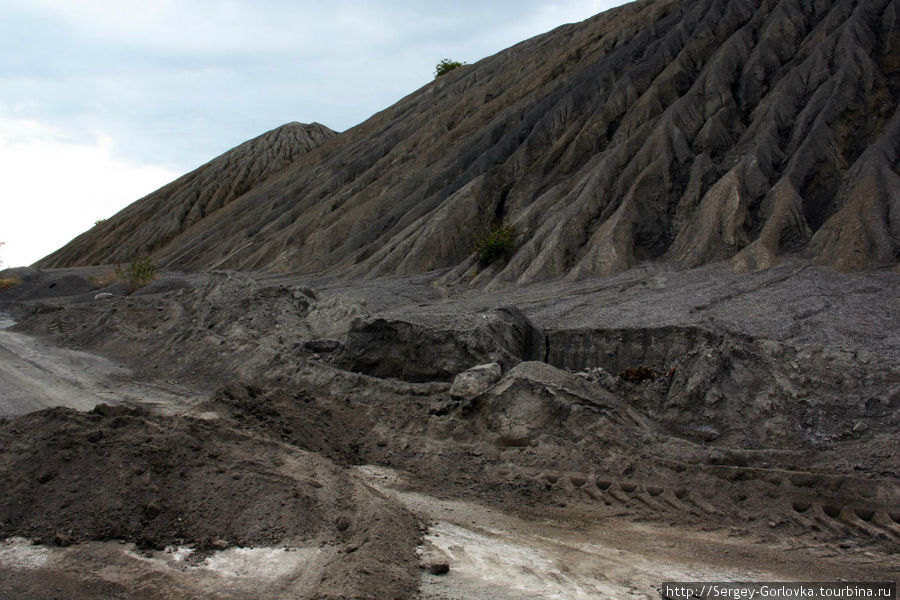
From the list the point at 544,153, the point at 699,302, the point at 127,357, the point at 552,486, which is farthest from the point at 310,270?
the point at 552,486

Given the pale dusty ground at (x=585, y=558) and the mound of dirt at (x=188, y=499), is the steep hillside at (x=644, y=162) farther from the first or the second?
the mound of dirt at (x=188, y=499)

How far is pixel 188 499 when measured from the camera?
5.75 m

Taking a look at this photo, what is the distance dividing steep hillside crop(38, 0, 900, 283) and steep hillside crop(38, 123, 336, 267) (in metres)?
10.1

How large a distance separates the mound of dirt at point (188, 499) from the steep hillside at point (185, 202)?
1727 inches

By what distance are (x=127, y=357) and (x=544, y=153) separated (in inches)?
719

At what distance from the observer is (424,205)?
92.6ft

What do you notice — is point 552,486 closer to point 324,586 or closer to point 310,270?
point 324,586

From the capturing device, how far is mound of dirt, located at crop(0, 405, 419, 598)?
5.06 metres

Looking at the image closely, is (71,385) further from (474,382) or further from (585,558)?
(585,558)

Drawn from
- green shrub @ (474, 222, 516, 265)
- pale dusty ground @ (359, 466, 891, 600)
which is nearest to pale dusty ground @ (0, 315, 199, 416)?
pale dusty ground @ (359, 466, 891, 600)

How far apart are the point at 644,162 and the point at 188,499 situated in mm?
18722

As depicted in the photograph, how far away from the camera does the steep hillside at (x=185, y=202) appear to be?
158ft

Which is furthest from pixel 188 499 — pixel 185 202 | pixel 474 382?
pixel 185 202

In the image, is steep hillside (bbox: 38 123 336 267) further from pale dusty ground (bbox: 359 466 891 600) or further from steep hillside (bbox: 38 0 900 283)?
pale dusty ground (bbox: 359 466 891 600)
